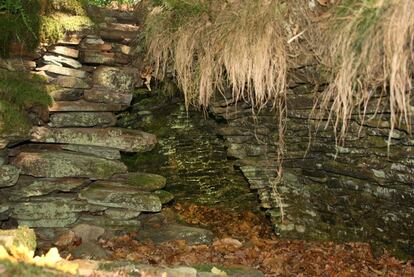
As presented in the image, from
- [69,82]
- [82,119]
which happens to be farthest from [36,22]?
[82,119]

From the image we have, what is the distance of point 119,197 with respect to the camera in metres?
6.14

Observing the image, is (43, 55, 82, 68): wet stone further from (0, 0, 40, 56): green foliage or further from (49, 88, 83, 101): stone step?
(49, 88, 83, 101): stone step

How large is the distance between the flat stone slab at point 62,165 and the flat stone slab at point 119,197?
0.55ft

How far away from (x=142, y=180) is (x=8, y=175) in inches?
66.1

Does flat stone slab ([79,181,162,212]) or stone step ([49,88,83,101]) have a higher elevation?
stone step ([49,88,83,101])

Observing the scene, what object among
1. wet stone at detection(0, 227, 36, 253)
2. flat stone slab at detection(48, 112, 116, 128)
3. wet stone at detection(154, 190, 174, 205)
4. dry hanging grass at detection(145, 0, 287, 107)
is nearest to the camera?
wet stone at detection(0, 227, 36, 253)

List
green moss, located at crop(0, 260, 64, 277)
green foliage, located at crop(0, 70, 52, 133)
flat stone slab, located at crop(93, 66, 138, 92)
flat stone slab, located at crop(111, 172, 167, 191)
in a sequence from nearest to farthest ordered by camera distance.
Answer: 1. green moss, located at crop(0, 260, 64, 277)
2. green foliage, located at crop(0, 70, 52, 133)
3. flat stone slab, located at crop(93, 66, 138, 92)
4. flat stone slab, located at crop(111, 172, 167, 191)

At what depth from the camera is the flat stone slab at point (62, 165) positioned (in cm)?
578

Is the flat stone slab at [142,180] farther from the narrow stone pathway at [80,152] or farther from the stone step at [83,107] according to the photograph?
the stone step at [83,107]

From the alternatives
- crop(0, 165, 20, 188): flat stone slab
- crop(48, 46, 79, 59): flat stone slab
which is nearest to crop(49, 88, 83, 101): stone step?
crop(48, 46, 79, 59): flat stone slab

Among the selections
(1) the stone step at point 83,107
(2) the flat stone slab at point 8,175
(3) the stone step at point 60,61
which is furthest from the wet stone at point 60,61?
(2) the flat stone slab at point 8,175

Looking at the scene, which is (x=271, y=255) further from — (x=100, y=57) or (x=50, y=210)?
(x=100, y=57)

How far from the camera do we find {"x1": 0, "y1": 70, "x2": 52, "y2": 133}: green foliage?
18.1 feet

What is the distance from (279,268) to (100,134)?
2746mm
